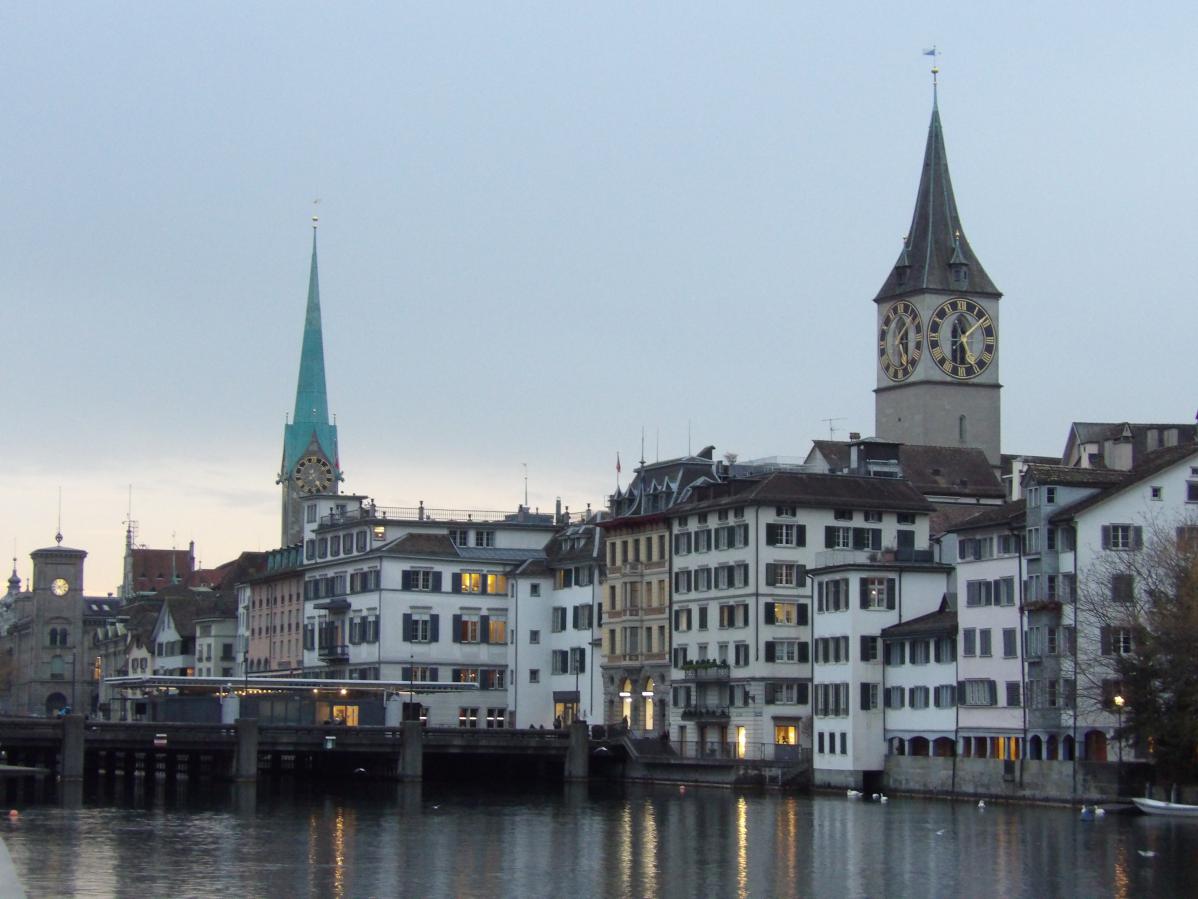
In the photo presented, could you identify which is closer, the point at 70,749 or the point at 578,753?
the point at 70,749

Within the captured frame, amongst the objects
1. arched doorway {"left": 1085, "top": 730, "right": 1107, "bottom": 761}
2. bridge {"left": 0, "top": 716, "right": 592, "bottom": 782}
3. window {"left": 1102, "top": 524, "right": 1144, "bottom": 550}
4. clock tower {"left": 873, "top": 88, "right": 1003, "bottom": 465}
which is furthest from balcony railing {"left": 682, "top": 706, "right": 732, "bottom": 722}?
clock tower {"left": 873, "top": 88, "right": 1003, "bottom": 465}

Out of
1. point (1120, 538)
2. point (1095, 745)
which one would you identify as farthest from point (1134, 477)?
point (1095, 745)

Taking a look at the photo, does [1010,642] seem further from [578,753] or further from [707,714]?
[578,753]

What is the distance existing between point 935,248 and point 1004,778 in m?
76.4

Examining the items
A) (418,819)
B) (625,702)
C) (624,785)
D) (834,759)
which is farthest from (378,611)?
(418,819)

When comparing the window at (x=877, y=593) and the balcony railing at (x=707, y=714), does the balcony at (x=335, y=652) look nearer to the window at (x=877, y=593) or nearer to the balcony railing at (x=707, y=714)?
the balcony railing at (x=707, y=714)

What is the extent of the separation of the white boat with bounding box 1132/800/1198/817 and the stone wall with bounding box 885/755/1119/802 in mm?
4048

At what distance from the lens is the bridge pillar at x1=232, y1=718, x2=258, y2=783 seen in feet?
435

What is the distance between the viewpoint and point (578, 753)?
140 metres

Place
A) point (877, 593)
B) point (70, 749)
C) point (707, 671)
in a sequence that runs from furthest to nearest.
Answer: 1. point (707, 671)
2. point (70, 749)
3. point (877, 593)

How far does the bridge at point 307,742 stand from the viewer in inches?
5187

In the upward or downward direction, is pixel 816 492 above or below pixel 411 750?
above

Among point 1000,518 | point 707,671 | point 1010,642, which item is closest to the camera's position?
point 1010,642

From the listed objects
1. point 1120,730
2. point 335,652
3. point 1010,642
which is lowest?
point 1120,730
